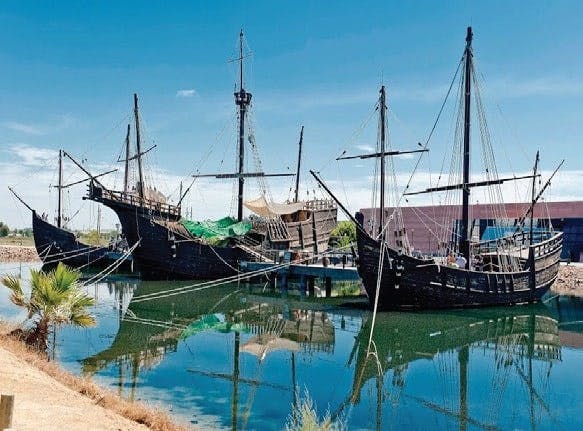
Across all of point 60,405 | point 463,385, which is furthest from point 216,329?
point 60,405

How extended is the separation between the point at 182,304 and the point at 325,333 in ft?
33.4

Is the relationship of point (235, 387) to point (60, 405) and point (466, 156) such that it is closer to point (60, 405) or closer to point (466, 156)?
point (60, 405)

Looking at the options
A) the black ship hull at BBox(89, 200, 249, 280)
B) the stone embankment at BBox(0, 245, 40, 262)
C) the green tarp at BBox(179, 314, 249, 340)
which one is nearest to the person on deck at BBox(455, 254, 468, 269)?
the green tarp at BBox(179, 314, 249, 340)

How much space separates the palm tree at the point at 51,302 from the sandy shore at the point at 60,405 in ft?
4.94

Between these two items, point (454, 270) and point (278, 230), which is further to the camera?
point (278, 230)

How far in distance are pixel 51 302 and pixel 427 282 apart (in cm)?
1744

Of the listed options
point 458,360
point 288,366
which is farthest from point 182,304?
point 458,360

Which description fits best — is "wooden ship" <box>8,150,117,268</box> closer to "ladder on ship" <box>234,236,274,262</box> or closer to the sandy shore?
"ladder on ship" <box>234,236,274,262</box>

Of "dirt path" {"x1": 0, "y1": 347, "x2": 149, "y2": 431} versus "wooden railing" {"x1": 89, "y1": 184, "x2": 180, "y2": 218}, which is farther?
"wooden railing" {"x1": 89, "y1": 184, "x2": 180, "y2": 218}

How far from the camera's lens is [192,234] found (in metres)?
37.9

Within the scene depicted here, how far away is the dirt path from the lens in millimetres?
8047

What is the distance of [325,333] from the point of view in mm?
21734

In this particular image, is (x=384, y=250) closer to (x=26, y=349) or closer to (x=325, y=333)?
(x=325, y=333)

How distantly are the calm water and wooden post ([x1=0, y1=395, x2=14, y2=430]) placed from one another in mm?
5812
